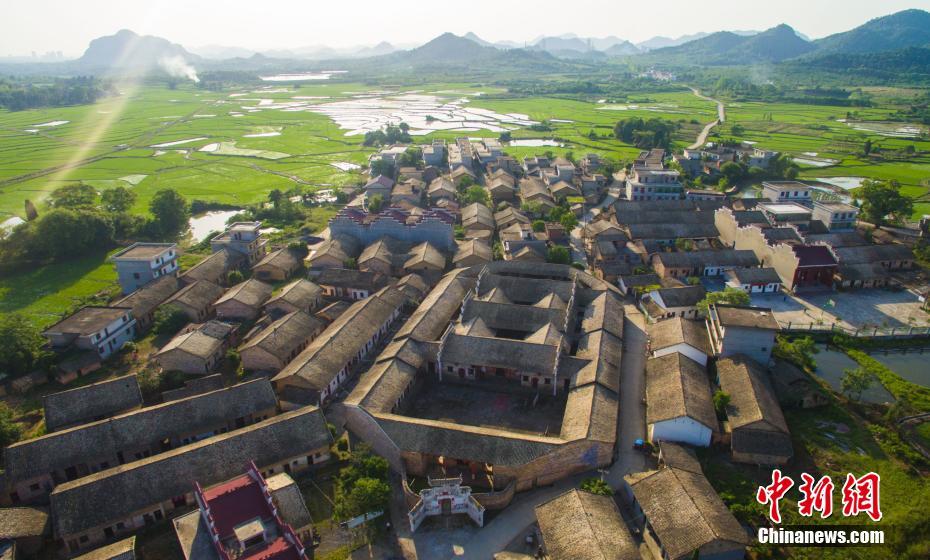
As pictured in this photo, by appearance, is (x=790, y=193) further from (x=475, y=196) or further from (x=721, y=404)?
(x=721, y=404)

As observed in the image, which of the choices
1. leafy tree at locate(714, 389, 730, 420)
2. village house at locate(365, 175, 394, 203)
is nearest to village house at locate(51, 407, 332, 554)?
leafy tree at locate(714, 389, 730, 420)

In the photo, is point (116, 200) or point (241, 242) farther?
point (116, 200)

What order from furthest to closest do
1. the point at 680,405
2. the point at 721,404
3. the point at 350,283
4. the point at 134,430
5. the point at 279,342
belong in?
the point at 350,283 → the point at 279,342 → the point at 721,404 → the point at 680,405 → the point at 134,430

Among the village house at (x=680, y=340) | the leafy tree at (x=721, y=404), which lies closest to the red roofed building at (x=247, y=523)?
the leafy tree at (x=721, y=404)

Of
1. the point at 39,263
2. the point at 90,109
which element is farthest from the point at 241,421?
the point at 90,109

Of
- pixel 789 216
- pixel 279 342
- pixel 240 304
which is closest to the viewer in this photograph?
pixel 279 342

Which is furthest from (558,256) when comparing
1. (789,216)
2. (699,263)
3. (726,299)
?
(789,216)
